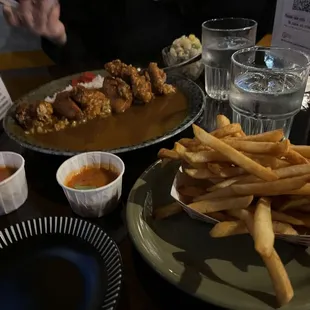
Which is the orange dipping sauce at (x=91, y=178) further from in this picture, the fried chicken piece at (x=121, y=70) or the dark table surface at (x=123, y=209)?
the fried chicken piece at (x=121, y=70)

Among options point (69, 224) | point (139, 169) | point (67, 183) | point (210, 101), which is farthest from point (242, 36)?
point (69, 224)

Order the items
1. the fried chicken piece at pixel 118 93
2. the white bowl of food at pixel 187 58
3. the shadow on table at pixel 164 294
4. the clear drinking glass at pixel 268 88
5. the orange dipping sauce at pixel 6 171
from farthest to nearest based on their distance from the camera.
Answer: the white bowl of food at pixel 187 58
the fried chicken piece at pixel 118 93
the clear drinking glass at pixel 268 88
the orange dipping sauce at pixel 6 171
the shadow on table at pixel 164 294

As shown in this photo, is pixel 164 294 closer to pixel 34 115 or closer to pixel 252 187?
pixel 252 187

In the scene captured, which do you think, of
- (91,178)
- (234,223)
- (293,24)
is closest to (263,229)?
(234,223)

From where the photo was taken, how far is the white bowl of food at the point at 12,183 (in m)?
1.21

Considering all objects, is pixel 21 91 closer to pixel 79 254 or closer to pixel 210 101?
pixel 210 101

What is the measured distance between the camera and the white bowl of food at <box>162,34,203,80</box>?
197 centimetres

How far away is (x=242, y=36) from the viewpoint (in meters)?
1.80

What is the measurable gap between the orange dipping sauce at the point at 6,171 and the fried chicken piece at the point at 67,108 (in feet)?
1.38

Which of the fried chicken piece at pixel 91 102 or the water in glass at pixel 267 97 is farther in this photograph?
the fried chicken piece at pixel 91 102

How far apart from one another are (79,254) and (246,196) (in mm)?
422

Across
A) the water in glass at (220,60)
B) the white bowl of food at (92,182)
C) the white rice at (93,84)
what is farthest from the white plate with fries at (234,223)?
the white rice at (93,84)

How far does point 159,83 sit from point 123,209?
74 centimetres

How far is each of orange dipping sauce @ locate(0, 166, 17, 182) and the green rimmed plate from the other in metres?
0.41
